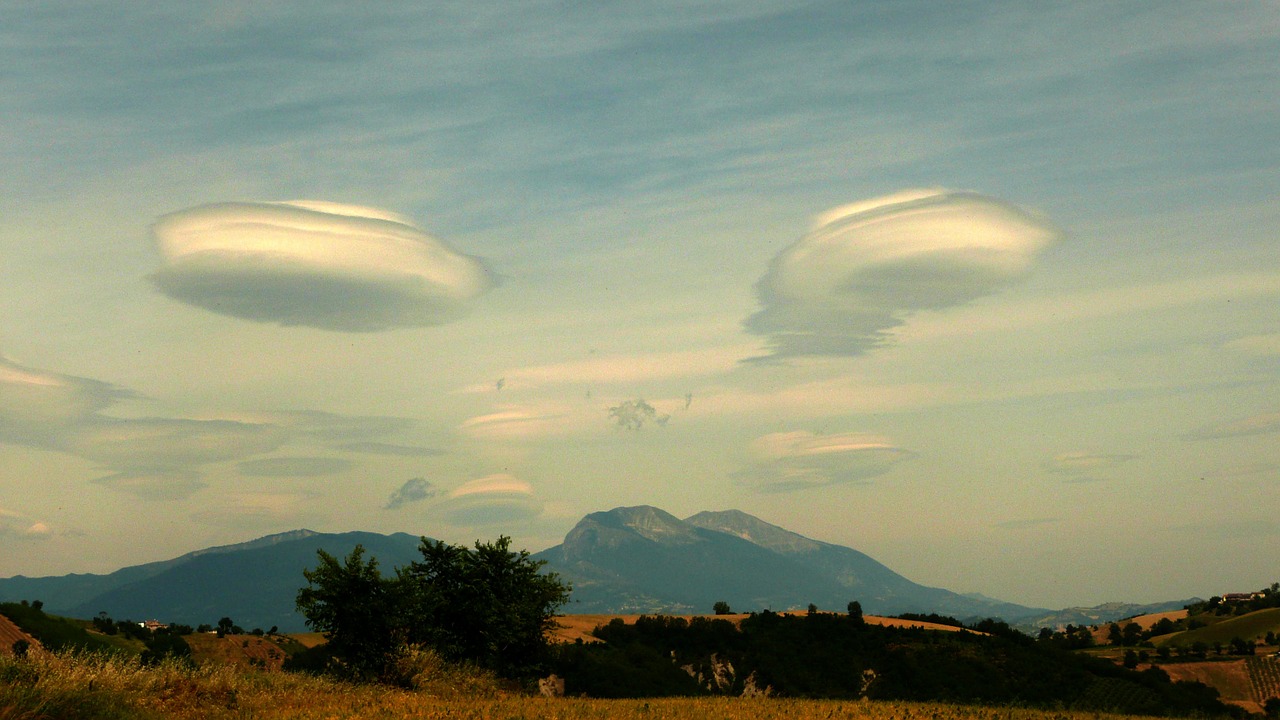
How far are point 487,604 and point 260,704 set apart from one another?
29791mm

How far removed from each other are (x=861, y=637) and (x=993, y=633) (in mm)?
24019

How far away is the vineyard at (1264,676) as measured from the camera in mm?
144000

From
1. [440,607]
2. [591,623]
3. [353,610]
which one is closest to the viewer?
[353,610]

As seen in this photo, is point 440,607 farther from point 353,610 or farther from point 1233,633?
point 1233,633

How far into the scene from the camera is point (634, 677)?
262 ft

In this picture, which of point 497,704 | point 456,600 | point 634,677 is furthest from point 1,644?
point 497,704

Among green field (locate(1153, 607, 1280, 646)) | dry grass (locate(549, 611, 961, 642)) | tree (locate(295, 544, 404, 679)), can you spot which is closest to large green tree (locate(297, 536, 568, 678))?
tree (locate(295, 544, 404, 679))

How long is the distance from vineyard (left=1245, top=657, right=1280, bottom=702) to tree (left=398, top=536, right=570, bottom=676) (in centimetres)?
13030

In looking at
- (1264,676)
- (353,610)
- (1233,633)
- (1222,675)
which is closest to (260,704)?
(353,610)

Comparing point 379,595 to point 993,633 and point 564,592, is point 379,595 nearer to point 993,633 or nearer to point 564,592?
point 564,592

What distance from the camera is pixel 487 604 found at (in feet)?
201

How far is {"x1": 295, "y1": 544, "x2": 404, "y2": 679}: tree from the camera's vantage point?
51562mm

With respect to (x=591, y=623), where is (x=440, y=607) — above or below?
above

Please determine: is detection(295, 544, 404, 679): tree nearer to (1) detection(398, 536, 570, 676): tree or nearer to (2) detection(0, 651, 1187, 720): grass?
(1) detection(398, 536, 570, 676): tree
